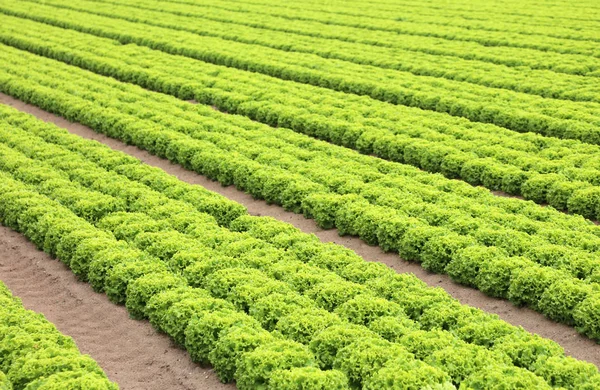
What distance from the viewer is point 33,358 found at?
10.2m

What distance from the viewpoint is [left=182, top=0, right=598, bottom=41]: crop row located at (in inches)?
1267

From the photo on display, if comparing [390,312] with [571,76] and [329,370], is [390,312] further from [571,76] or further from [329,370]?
[571,76]

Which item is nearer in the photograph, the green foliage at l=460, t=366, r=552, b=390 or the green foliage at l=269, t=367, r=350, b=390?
the green foliage at l=460, t=366, r=552, b=390

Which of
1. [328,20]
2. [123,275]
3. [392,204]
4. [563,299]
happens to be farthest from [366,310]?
[328,20]

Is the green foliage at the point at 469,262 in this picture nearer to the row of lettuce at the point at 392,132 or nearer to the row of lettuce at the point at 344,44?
the row of lettuce at the point at 392,132

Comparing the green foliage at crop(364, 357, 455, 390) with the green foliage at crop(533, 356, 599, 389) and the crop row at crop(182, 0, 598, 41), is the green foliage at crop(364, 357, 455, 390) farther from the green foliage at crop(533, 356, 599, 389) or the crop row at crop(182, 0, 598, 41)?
the crop row at crop(182, 0, 598, 41)

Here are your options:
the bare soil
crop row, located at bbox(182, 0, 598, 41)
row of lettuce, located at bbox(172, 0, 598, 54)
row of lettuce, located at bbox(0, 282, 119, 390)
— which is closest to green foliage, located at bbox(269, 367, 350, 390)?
row of lettuce, located at bbox(0, 282, 119, 390)

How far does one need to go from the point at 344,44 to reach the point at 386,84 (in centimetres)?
812

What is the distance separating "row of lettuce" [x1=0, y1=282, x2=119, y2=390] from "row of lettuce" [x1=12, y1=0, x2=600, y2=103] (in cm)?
1790

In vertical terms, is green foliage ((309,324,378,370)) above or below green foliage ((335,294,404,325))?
below

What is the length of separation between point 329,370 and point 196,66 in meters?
21.5

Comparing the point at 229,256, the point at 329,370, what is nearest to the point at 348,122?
the point at 229,256

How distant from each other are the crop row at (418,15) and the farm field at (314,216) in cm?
180

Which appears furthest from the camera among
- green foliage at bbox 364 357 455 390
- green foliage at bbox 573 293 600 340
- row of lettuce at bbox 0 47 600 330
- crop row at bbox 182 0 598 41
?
crop row at bbox 182 0 598 41
